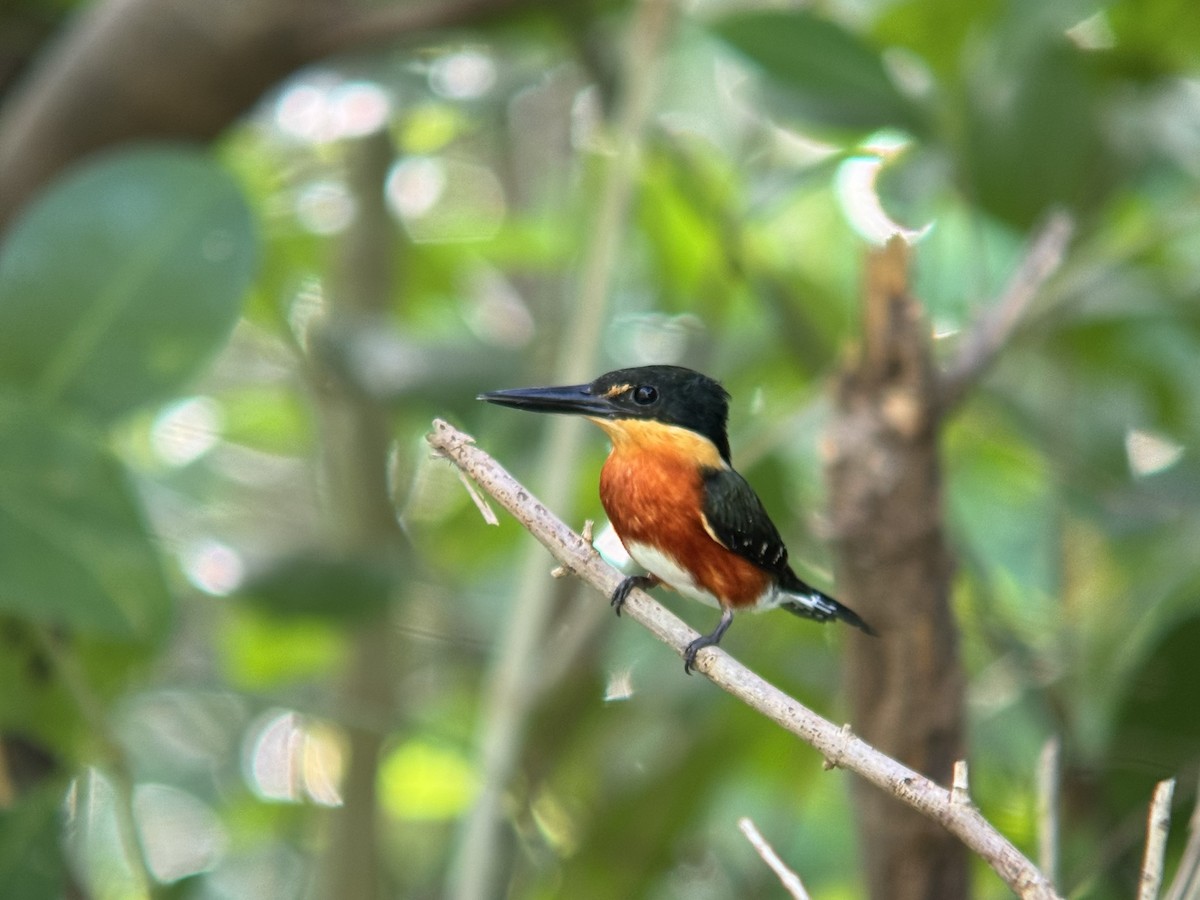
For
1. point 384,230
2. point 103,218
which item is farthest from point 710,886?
point 103,218

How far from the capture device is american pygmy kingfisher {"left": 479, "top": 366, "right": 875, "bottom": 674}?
1135 mm

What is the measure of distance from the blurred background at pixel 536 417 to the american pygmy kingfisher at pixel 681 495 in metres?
0.30

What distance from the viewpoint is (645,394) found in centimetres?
113

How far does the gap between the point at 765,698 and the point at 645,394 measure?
0.39 m

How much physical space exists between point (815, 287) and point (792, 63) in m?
0.43

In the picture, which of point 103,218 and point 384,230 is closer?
point 103,218

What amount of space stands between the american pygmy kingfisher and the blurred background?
296 millimetres

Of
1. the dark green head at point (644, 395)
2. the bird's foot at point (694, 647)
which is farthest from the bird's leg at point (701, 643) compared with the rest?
the dark green head at point (644, 395)

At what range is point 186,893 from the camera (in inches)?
60.3

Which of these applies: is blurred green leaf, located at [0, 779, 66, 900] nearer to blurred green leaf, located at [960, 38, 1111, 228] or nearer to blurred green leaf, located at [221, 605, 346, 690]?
blurred green leaf, located at [221, 605, 346, 690]

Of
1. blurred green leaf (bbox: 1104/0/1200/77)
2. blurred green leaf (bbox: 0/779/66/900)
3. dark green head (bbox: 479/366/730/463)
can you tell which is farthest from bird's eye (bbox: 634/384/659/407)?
blurred green leaf (bbox: 1104/0/1200/77)

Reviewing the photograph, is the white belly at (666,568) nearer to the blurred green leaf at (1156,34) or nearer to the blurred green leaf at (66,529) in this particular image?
the blurred green leaf at (66,529)

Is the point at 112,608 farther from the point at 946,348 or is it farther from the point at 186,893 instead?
the point at 946,348

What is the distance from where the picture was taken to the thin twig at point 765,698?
734 millimetres
